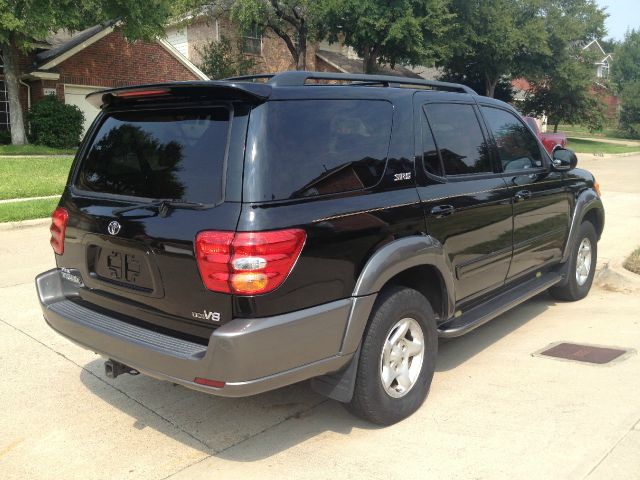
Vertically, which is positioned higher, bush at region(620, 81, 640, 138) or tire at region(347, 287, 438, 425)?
bush at region(620, 81, 640, 138)

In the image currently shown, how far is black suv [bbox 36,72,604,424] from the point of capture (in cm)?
292

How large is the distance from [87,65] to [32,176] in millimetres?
10414

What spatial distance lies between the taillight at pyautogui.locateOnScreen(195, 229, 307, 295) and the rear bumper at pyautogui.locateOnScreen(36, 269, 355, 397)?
18 centimetres

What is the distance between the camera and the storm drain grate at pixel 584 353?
15.3 ft

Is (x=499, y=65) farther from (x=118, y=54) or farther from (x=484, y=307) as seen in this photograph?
(x=484, y=307)

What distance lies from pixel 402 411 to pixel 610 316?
300 cm

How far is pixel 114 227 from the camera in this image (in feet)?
10.9

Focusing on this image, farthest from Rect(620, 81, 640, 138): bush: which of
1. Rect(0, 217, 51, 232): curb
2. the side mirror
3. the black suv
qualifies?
the black suv

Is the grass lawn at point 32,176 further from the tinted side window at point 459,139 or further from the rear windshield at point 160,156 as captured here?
the tinted side window at point 459,139

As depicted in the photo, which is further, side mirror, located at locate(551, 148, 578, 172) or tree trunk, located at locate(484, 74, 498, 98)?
tree trunk, located at locate(484, 74, 498, 98)

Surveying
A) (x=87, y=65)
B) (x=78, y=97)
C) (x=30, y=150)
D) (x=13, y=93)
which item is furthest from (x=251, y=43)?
(x=30, y=150)

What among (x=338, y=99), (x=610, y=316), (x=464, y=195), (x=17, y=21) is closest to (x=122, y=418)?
(x=338, y=99)

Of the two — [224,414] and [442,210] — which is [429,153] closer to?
[442,210]

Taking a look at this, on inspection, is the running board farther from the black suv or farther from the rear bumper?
the rear bumper
